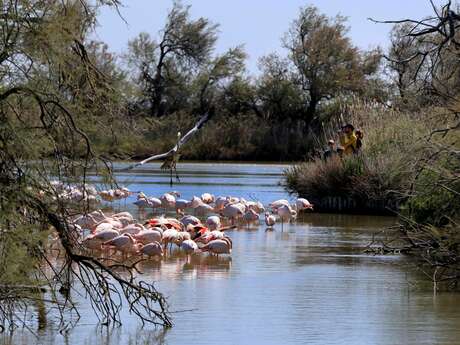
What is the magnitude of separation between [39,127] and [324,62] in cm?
4636

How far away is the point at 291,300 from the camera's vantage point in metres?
11.9

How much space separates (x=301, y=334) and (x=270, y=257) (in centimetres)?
555

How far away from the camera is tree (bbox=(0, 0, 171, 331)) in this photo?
8734mm

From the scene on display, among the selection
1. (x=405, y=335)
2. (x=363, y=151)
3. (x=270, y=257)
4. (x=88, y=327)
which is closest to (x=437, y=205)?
(x=270, y=257)

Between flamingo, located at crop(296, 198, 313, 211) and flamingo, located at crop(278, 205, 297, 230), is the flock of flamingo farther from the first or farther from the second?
flamingo, located at crop(296, 198, 313, 211)

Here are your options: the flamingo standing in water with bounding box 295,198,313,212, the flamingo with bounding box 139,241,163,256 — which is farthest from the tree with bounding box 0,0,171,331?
the flamingo standing in water with bounding box 295,198,313,212

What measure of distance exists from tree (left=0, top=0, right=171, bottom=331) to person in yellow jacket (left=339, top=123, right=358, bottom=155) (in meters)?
14.2

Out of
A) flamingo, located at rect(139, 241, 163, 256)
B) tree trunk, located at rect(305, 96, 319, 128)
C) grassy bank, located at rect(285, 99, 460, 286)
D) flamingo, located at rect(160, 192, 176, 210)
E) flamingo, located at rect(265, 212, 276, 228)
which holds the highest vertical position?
tree trunk, located at rect(305, 96, 319, 128)

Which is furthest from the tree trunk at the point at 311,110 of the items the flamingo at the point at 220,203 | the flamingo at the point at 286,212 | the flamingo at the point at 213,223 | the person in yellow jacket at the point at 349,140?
the flamingo at the point at 213,223

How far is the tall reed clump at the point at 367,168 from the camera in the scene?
2153cm

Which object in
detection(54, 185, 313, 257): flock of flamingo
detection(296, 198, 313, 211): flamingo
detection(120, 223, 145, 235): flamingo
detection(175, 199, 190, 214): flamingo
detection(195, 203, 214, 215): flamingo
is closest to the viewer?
detection(54, 185, 313, 257): flock of flamingo

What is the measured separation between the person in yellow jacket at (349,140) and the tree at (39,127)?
46.5 feet

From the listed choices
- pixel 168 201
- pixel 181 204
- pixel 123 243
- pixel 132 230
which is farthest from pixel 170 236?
pixel 168 201

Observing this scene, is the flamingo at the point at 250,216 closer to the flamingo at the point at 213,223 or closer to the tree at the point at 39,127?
Result: the flamingo at the point at 213,223
